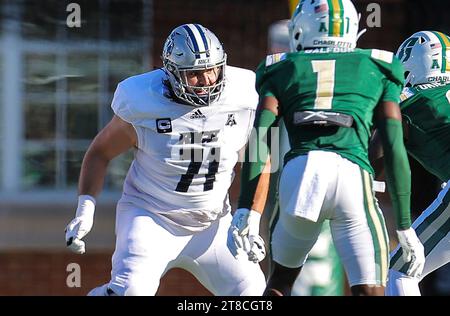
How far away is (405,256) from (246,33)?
4.69m

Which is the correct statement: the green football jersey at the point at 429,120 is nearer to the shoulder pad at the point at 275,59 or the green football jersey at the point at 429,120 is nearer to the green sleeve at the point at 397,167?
the green sleeve at the point at 397,167

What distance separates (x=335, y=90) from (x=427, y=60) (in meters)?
1.11

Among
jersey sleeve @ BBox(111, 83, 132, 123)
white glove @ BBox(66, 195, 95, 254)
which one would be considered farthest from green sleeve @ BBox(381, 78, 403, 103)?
white glove @ BBox(66, 195, 95, 254)

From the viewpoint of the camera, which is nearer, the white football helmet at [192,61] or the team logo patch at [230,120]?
the white football helmet at [192,61]

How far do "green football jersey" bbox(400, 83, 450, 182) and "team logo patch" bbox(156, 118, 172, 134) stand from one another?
3.59 ft

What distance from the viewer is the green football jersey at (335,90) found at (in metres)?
5.43

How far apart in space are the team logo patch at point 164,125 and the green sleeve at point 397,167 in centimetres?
102

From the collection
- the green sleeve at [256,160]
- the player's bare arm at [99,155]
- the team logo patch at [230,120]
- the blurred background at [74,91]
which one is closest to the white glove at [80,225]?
the player's bare arm at [99,155]

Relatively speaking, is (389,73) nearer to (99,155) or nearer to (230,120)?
(230,120)

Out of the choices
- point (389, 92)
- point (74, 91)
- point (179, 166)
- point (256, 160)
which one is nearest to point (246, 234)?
point (256, 160)

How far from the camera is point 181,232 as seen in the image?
19.9ft

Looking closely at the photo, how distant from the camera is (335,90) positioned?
17.8 ft

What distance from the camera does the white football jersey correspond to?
6.00 m
